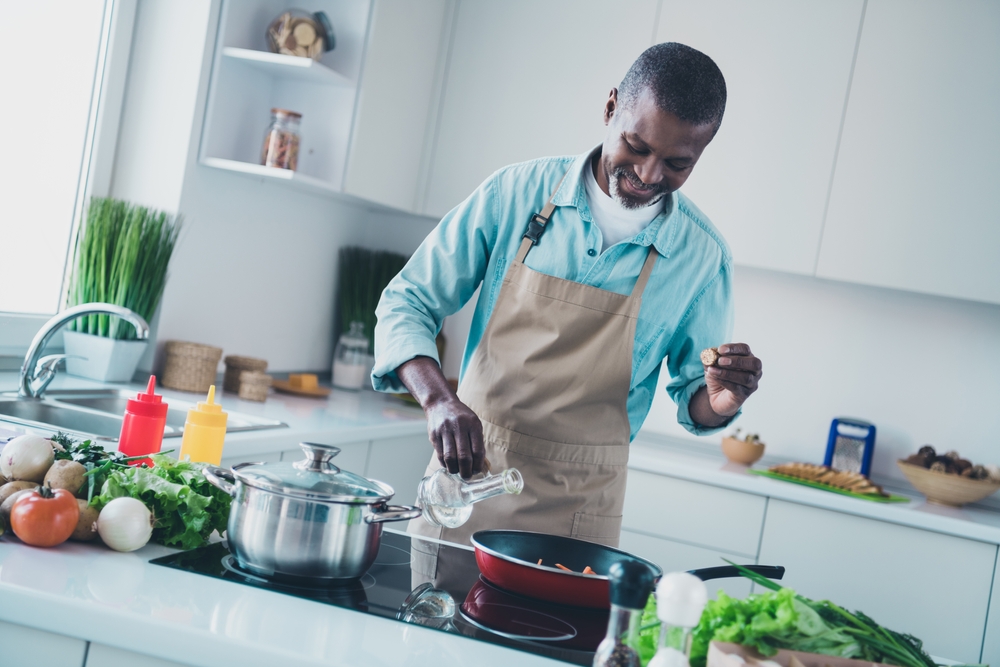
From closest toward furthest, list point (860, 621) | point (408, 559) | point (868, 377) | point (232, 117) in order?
point (860, 621) < point (408, 559) < point (232, 117) < point (868, 377)

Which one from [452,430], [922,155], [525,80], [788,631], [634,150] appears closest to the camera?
[788,631]

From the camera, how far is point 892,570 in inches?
100

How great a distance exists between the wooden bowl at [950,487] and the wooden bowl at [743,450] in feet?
1.50

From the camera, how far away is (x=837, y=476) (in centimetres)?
275

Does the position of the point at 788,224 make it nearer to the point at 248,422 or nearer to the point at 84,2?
the point at 248,422

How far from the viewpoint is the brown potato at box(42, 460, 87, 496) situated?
1116 millimetres

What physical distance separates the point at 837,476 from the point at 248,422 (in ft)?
5.55

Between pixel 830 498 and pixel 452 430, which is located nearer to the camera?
pixel 452 430

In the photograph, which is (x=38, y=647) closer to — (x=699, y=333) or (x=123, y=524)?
(x=123, y=524)

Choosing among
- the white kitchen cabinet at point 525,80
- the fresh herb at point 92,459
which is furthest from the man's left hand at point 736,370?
the white kitchen cabinet at point 525,80

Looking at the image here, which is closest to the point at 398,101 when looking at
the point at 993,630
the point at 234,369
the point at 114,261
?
the point at 234,369

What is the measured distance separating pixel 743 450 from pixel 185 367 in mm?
1706

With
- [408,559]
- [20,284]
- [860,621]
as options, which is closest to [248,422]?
[20,284]

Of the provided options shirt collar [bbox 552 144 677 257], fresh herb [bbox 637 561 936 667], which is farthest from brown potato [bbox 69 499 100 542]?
shirt collar [bbox 552 144 677 257]
